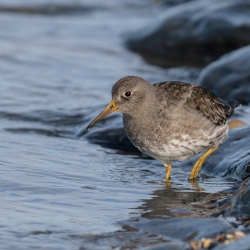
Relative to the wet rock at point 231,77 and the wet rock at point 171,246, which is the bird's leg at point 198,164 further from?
the wet rock at point 231,77

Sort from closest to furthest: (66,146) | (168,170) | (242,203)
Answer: (242,203)
(168,170)
(66,146)

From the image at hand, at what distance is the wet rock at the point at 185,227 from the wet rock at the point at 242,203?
1.01ft

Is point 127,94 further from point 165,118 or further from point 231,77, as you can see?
point 231,77

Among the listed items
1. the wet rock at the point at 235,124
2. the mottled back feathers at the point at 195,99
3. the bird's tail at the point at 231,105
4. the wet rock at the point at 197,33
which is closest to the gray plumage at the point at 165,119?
the mottled back feathers at the point at 195,99

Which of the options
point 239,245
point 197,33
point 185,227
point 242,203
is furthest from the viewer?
point 197,33

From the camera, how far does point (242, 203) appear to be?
586 centimetres

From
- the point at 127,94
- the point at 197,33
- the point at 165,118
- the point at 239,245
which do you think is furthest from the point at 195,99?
the point at 197,33

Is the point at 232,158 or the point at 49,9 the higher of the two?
the point at 49,9

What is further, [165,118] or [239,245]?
[165,118]

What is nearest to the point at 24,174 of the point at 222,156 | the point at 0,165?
the point at 0,165

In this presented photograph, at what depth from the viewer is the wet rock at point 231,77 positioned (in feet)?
33.8

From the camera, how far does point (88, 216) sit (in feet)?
19.8

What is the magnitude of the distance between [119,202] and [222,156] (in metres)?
1.88

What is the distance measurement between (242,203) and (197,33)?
7943 mm
